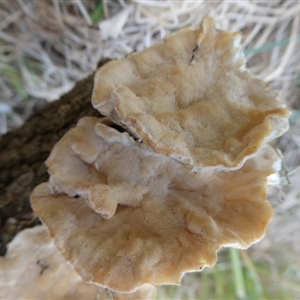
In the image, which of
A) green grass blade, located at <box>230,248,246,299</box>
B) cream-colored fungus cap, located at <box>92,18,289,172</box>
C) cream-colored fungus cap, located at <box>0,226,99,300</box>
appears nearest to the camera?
cream-colored fungus cap, located at <box>92,18,289,172</box>

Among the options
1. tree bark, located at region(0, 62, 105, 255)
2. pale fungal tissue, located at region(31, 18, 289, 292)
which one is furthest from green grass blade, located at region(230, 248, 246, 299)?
tree bark, located at region(0, 62, 105, 255)

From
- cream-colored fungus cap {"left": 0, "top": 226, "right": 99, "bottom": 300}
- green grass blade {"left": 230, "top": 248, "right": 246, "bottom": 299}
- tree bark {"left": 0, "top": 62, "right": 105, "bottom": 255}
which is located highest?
tree bark {"left": 0, "top": 62, "right": 105, "bottom": 255}

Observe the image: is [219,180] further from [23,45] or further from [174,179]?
[23,45]

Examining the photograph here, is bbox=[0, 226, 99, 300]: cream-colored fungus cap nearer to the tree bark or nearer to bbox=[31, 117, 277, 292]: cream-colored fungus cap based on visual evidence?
the tree bark

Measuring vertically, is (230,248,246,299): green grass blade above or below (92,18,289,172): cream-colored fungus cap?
below

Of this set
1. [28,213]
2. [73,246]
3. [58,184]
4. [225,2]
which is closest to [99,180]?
[58,184]

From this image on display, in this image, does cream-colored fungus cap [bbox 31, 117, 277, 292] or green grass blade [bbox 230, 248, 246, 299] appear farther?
green grass blade [bbox 230, 248, 246, 299]

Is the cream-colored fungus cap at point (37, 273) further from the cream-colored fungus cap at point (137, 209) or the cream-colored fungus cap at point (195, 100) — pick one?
the cream-colored fungus cap at point (195, 100)

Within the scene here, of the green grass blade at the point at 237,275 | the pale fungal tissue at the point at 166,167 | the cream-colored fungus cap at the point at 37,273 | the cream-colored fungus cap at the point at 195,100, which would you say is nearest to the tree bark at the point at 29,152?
the cream-colored fungus cap at the point at 37,273
